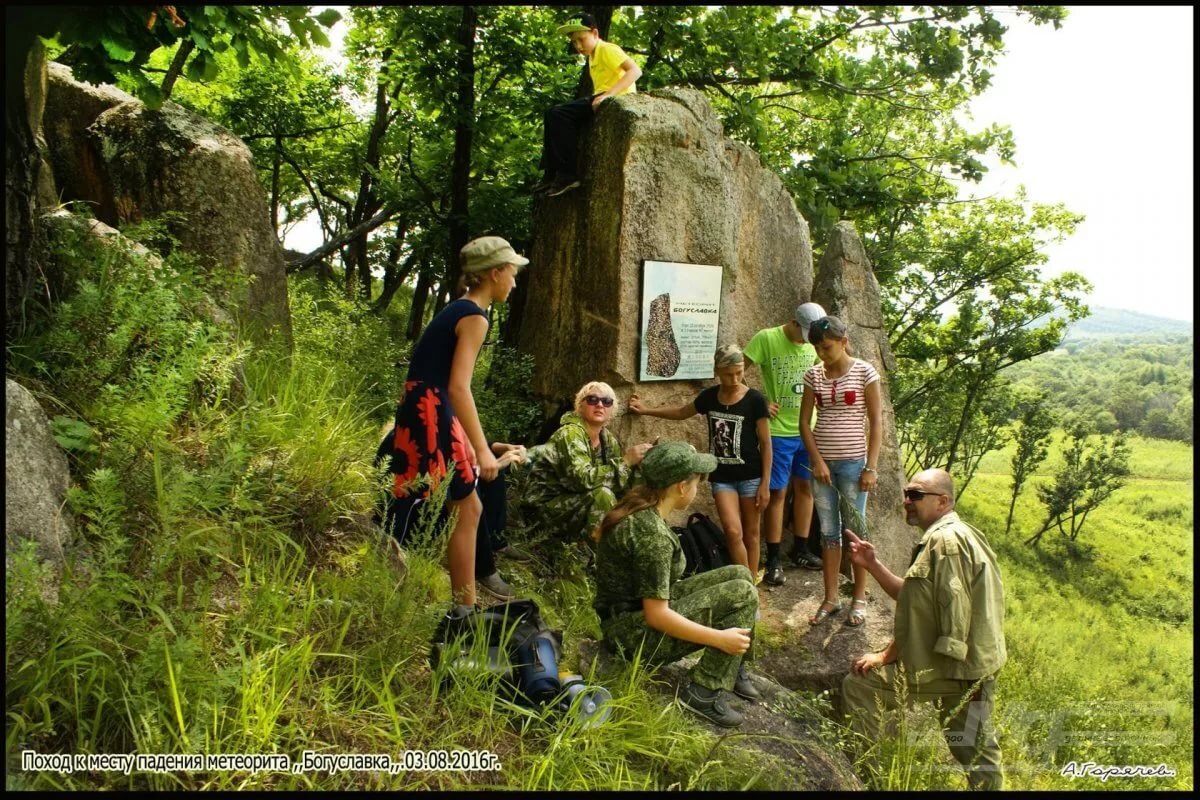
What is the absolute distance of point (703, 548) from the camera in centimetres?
520

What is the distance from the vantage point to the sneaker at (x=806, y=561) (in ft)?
21.7

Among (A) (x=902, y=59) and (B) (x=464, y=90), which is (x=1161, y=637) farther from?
(B) (x=464, y=90)

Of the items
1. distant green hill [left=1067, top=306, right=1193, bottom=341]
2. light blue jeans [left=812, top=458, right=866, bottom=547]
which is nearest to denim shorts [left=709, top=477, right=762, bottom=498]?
light blue jeans [left=812, top=458, right=866, bottom=547]

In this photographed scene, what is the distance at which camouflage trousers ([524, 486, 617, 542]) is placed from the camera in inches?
191

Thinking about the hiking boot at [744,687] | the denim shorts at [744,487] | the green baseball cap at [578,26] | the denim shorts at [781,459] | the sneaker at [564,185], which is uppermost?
the green baseball cap at [578,26]

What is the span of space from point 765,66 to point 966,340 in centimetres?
1215

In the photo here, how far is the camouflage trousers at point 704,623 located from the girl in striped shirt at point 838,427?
178cm

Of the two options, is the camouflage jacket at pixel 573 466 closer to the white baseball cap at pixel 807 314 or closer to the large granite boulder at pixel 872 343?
the white baseball cap at pixel 807 314

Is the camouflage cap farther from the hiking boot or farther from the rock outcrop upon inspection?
the hiking boot

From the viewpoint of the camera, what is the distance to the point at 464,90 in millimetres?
7660

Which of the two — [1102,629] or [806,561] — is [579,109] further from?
[1102,629]

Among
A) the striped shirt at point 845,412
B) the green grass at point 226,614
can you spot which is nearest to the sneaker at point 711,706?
the green grass at point 226,614

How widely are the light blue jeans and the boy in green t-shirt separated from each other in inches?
19.2

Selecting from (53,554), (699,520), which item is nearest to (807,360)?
(699,520)
